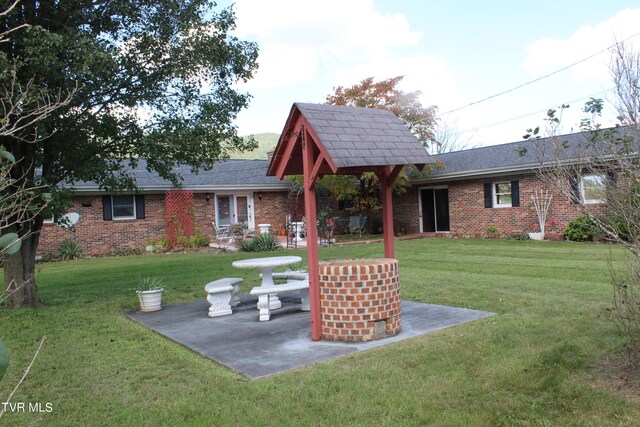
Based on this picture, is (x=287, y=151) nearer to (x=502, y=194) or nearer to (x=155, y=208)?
(x=155, y=208)

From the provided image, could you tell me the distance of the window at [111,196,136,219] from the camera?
1813 cm

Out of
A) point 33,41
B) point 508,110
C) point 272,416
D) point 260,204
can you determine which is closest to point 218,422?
point 272,416

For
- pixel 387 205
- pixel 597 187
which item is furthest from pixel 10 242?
pixel 387 205

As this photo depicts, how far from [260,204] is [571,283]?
1499 centimetres

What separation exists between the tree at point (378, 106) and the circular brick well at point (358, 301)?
1568 cm

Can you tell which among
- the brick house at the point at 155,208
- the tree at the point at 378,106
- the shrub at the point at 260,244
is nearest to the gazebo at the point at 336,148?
the shrub at the point at 260,244

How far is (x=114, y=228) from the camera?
707 inches

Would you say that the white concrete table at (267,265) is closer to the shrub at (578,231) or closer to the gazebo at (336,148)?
the gazebo at (336,148)

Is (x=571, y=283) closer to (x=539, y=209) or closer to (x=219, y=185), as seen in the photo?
(x=539, y=209)

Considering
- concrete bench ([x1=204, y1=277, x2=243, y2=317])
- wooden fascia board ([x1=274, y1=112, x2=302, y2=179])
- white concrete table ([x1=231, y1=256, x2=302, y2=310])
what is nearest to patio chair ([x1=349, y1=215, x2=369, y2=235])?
white concrete table ([x1=231, y1=256, x2=302, y2=310])

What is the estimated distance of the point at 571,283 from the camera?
27.8ft

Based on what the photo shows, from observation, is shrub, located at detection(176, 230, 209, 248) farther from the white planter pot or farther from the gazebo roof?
the gazebo roof

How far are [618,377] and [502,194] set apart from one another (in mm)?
15364

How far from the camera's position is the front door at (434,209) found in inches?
844
